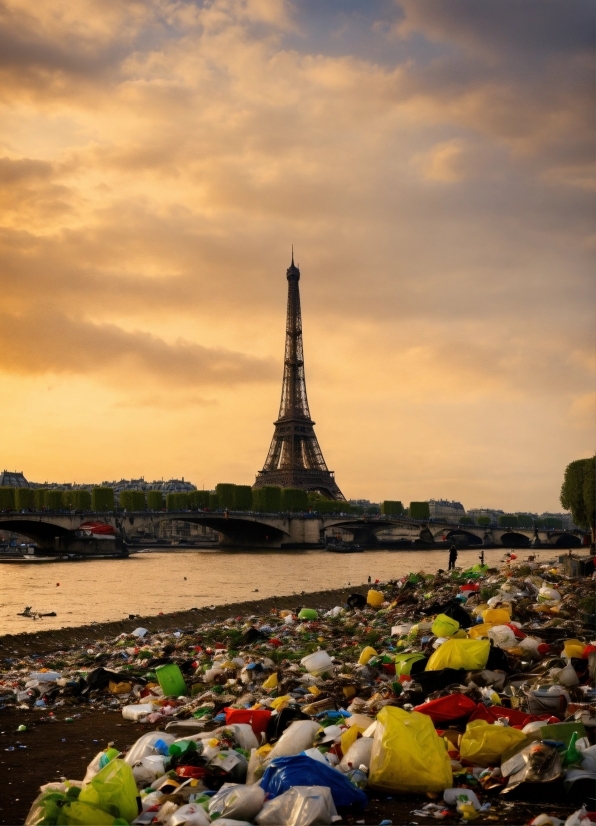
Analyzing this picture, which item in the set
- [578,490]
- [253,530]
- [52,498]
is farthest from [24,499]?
[578,490]

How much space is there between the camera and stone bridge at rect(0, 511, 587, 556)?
2584 inches

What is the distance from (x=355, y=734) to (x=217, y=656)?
6544 mm

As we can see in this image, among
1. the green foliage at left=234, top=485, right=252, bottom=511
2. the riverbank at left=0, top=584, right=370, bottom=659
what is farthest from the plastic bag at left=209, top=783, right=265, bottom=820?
the green foliage at left=234, top=485, right=252, bottom=511

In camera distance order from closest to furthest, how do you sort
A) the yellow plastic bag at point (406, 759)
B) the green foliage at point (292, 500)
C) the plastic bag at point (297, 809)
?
the plastic bag at point (297, 809) < the yellow plastic bag at point (406, 759) < the green foliage at point (292, 500)

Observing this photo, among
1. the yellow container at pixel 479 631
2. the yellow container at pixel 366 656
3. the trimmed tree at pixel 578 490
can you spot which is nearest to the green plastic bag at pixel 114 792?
the yellow container at pixel 366 656

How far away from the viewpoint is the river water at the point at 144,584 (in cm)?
2622

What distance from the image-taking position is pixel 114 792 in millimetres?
5531

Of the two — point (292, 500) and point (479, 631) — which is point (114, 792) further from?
point (292, 500)

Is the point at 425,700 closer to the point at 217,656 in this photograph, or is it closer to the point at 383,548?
the point at 217,656

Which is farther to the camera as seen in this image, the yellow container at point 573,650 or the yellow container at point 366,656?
the yellow container at point 366,656

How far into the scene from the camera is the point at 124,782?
562 centimetres

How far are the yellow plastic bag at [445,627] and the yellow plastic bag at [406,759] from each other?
4.60 meters

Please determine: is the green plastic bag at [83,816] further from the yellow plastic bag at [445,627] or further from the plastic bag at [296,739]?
the yellow plastic bag at [445,627]

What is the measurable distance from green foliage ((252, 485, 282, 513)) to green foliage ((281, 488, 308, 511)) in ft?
2.75
